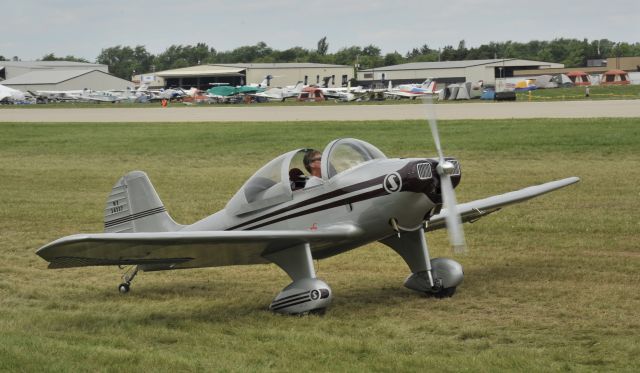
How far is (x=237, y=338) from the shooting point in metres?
9.48

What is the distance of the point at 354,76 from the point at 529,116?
3953 inches

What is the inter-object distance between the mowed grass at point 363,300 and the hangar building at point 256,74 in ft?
375

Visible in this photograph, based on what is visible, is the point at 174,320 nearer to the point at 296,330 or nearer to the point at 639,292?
the point at 296,330

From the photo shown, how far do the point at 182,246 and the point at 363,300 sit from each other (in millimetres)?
2567

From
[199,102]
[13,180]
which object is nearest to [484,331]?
[13,180]

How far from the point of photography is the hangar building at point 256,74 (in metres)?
139

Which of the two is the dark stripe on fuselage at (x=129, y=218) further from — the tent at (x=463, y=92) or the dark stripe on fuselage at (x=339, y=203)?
the tent at (x=463, y=92)

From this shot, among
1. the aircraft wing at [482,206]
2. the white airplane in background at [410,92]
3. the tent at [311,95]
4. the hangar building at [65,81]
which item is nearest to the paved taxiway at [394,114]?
the white airplane in background at [410,92]

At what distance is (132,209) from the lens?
1206 cm

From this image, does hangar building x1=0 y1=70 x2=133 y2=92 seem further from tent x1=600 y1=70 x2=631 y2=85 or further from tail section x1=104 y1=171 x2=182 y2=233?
tail section x1=104 y1=171 x2=182 y2=233

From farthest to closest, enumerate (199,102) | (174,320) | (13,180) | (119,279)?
1. (199,102)
2. (13,180)
3. (119,279)
4. (174,320)

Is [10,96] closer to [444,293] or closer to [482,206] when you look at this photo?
[482,206]

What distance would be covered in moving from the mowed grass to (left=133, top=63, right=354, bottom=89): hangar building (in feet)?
375

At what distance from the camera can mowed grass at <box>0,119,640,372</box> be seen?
27.8 ft
